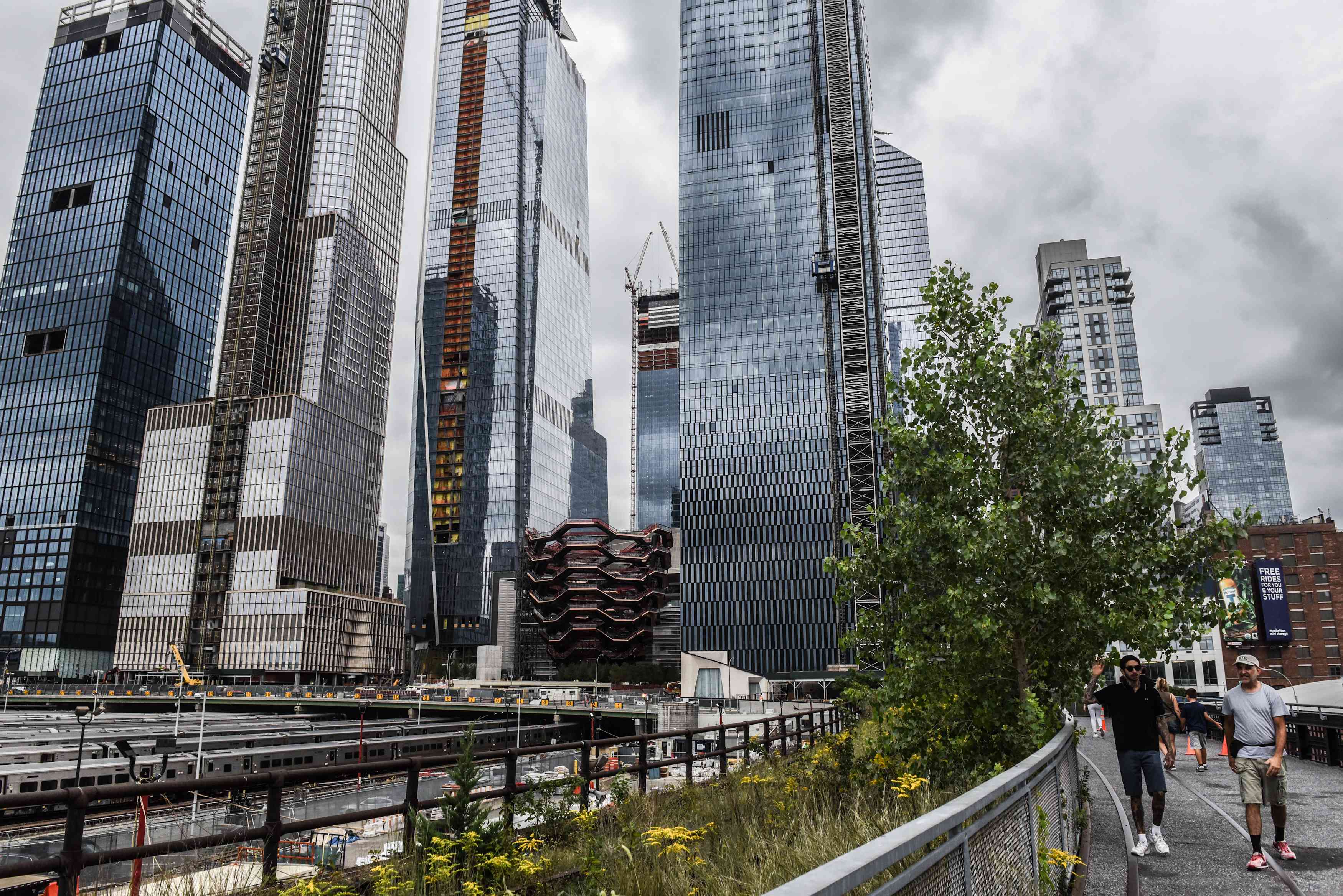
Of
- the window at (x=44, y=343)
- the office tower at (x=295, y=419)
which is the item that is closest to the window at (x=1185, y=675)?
the office tower at (x=295, y=419)

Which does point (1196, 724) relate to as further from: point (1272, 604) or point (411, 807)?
point (1272, 604)

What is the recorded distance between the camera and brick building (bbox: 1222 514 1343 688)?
99.9m

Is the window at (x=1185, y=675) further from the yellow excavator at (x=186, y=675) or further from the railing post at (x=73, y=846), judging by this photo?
the railing post at (x=73, y=846)

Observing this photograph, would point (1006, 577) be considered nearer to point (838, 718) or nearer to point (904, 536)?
point (904, 536)

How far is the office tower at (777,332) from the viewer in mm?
133750

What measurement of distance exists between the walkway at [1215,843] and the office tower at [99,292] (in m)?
179

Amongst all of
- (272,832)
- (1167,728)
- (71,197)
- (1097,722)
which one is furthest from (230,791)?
(71,197)

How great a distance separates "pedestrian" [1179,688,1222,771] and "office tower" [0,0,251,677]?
577ft

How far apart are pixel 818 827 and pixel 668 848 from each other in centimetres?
193

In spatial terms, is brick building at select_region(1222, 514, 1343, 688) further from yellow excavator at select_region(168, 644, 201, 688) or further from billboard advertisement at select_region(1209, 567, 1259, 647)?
yellow excavator at select_region(168, 644, 201, 688)

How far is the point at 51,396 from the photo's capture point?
162 metres

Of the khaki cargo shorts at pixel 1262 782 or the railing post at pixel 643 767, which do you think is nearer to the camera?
the khaki cargo shorts at pixel 1262 782

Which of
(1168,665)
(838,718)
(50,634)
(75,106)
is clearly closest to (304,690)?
(50,634)

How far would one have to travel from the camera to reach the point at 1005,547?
43.4 feet
